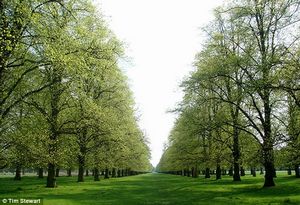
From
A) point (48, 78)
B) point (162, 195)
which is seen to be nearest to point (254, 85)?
point (162, 195)

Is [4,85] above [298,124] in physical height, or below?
above

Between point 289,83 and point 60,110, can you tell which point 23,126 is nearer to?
point 60,110

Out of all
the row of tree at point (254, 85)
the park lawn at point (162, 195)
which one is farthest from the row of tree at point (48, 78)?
the row of tree at point (254, 85)

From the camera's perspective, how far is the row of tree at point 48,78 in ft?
70.5

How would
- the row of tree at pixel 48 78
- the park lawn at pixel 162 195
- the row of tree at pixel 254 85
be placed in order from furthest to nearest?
1. the row of tree at pixel 254 85
2. the park lawn at pixel 162 195
3. the row of tree at pixel 48 78

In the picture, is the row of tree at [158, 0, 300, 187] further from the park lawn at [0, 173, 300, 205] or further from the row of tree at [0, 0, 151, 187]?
the row of tree at [0, 0, 151, 187]

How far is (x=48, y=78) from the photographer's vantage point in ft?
95.9

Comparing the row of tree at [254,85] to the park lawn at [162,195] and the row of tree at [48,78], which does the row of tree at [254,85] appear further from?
the row of tree at [48,78]

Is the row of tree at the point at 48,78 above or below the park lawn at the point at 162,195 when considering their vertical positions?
above

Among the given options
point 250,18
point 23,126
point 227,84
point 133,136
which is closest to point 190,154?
point 133,136

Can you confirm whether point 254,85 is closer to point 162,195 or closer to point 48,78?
point 162,195

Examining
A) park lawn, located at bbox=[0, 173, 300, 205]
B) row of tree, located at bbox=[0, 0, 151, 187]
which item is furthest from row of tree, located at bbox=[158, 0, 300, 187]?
row of tree, located at bbox=[0, 0, 151, 187]

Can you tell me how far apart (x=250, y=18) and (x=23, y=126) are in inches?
936

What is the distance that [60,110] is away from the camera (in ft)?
118
